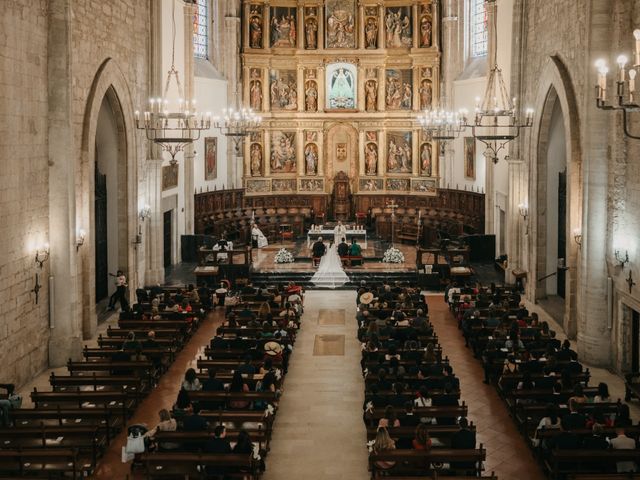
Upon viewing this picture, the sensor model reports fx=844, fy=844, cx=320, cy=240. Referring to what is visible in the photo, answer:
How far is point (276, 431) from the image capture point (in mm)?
18891

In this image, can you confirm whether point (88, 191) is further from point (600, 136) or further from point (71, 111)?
point (600, 136)

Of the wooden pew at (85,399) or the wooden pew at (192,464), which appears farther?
the wooden pew at (85,399)

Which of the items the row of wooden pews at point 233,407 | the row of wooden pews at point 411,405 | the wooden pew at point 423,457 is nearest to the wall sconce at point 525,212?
the row of wooden pews at point 411,405

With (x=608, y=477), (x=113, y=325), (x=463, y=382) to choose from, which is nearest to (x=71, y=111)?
(x=113, y=325)

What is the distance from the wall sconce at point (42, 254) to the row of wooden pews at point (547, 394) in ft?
40.5

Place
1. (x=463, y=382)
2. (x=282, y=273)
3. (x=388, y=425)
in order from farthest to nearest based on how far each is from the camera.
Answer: (x=282, y=273)
(x=463, y=382)
(x=388, y=425)

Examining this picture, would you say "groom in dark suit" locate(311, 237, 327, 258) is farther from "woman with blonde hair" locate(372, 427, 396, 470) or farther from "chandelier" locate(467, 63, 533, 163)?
"woman with blonde hair" locate(372, 427, 396, 470)

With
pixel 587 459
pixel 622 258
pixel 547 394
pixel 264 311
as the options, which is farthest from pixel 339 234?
pixel 587 459

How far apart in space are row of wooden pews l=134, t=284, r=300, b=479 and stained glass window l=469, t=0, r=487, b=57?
25437 mm

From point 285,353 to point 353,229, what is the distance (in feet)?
74.4

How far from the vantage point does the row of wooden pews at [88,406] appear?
15016 mm

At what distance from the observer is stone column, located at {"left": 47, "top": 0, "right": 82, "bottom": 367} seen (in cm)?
2380

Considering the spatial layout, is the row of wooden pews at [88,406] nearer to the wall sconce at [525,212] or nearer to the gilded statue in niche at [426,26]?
the wall sconce at [525,212]

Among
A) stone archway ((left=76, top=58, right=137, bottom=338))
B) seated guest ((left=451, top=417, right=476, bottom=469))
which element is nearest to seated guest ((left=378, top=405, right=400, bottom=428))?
seated guest ((left=451, top=417, right=476, bottom=469))
